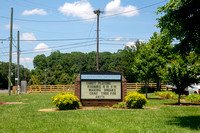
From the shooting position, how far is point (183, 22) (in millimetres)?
10883

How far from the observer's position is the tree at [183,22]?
1070 centimetres

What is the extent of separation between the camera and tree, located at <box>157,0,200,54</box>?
35.1ft

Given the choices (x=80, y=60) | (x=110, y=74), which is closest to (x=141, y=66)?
(x=110, y=74)

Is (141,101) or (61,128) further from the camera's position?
(141,101)

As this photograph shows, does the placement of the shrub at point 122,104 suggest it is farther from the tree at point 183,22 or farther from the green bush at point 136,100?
the tree at point 183,22

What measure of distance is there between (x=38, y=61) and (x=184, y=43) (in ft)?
354

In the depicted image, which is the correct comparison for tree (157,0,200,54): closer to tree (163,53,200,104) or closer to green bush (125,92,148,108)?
green bush (125,92,148,108)

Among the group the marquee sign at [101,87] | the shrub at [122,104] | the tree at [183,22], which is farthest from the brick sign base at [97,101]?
the tree at [183,22]

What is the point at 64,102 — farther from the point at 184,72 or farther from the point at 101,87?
the point at 184,72

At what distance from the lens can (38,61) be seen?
375 ft

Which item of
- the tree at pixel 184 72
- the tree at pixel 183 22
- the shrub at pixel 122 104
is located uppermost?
the tree at pixel 183 22

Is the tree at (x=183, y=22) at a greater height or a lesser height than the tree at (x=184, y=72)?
greater

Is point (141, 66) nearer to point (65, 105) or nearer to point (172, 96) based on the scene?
point (172, 96)

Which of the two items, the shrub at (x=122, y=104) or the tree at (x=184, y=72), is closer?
the shrub at (x=122, y=104)
